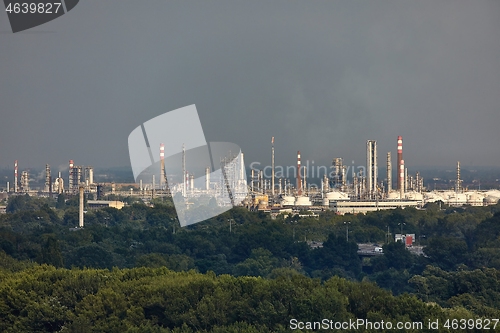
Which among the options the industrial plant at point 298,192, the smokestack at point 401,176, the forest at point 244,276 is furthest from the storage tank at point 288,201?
the forest at point 244,276

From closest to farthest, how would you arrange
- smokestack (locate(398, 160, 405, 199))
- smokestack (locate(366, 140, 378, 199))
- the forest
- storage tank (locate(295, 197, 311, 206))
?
1. the forest
2. smokestack (locate(398, 160, 405, 199))
3. smokestack (locate(366, 140, 378, 199))
4. storage tank (locate(295, 197, 311, 206))

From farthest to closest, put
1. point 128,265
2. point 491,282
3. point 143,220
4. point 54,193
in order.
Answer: point 54,193 < point 143,220 < point 128,265 < point 491,282

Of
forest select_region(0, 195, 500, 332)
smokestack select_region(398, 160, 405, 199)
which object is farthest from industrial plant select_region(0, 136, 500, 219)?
forest select_region(0, 195, 500, 332)

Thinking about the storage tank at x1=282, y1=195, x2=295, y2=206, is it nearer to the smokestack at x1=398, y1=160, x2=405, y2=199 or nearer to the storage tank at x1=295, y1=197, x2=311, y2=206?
the storage tank at x1=295, y1=197, x2=311, y2=206

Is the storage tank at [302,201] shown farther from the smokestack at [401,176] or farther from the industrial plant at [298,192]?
the smokestack at [401,176]

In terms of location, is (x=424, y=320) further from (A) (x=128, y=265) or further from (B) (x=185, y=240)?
(B) (x=185, y=240)

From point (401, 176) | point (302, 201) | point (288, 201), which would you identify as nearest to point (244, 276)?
point (401, 176)

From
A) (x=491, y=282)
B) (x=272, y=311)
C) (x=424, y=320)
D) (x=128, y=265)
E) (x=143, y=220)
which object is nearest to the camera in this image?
(x=424, y=320)

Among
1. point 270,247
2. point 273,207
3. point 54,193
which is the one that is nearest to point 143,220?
point 273,207

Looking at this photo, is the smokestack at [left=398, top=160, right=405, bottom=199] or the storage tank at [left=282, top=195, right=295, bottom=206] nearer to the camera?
the smokestack at [left=398, top=160, right=405, bottom=199]

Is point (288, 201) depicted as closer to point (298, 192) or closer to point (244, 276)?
point (298, 192)
